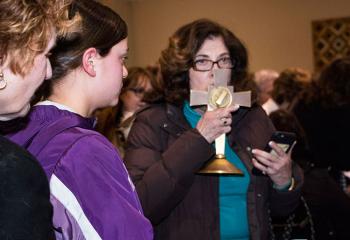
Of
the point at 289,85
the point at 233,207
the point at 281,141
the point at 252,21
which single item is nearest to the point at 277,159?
the point at 281,141

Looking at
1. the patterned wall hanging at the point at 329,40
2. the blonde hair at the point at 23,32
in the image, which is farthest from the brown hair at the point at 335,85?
Result: the patterned wall hanging at the point at 329,40

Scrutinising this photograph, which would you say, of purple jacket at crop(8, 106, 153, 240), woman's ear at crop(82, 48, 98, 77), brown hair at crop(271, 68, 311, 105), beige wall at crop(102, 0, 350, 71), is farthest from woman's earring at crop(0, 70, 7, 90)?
beige wall at crop(102, 0, 350, 71)

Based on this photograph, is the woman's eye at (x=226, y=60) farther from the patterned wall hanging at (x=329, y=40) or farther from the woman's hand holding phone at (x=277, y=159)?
the patterned wall hanging at (x=329, y=40)

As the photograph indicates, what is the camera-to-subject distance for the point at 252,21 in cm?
598

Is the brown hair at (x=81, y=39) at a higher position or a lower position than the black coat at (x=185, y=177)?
higher

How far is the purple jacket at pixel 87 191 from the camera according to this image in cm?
Result: 97

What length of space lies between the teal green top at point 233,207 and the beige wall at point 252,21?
174 inches

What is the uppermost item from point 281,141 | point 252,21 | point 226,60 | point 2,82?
point 2,82

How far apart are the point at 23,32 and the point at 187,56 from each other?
0.93 metres

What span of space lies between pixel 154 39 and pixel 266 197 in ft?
16.1

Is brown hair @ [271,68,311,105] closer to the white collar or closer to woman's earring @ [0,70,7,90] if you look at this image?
the white collar

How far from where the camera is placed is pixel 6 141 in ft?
2.35

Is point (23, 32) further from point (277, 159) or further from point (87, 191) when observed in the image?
point (277, 159)

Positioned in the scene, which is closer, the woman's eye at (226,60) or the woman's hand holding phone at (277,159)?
the woman's hand holding phone at (277,159)
